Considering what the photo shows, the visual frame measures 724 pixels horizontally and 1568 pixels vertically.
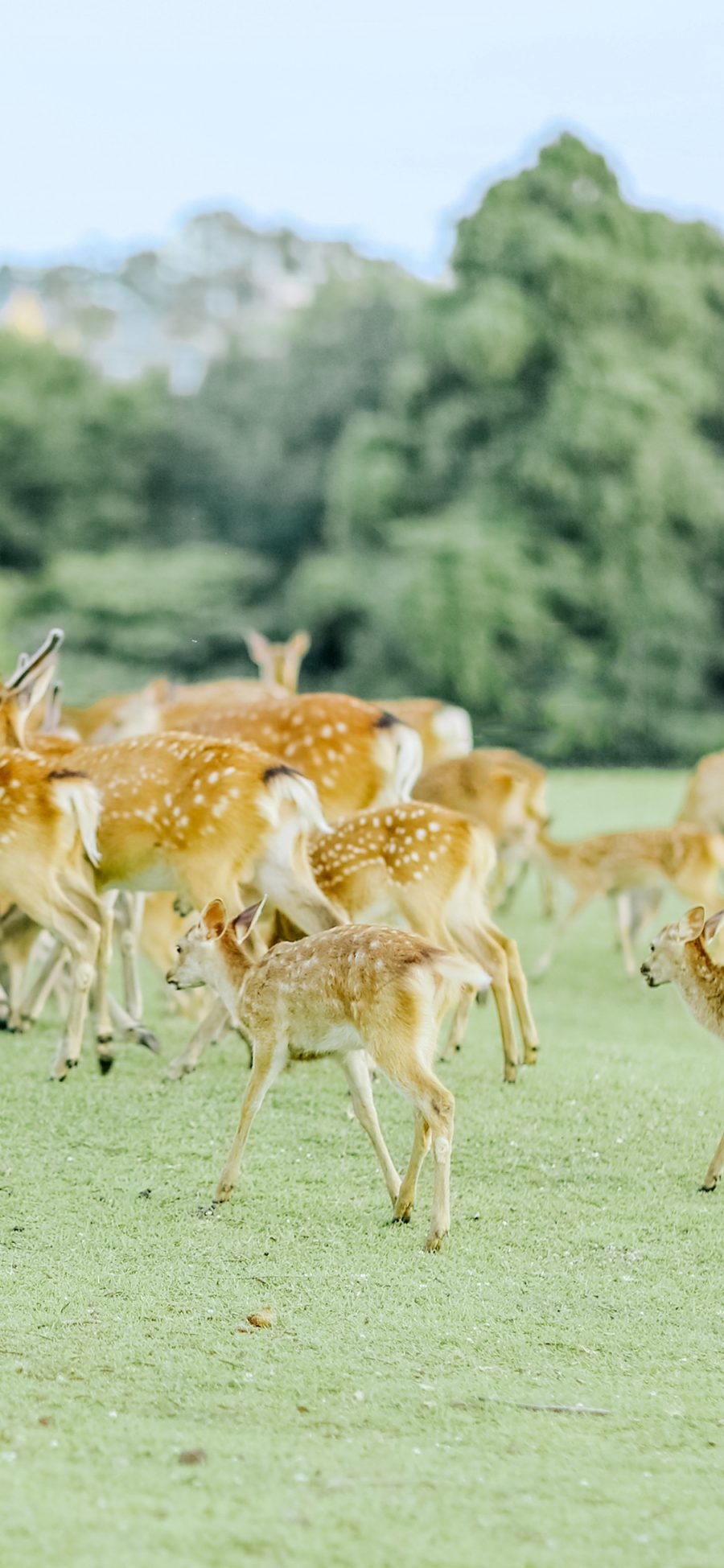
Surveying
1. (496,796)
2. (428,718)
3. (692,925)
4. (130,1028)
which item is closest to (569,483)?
(428,718)

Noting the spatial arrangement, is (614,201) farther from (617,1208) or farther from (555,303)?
(617,1208)

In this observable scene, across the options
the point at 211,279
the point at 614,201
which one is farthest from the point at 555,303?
the point at 211,279

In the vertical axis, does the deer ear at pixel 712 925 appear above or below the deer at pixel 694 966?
above

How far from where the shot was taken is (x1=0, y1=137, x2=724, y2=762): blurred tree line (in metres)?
23.9

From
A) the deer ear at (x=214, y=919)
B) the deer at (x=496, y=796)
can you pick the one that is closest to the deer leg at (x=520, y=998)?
the deer ear at (x=214, y=919)

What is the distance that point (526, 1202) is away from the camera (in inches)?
186

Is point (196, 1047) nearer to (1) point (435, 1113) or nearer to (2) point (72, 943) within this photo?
(2) point (72, 943)

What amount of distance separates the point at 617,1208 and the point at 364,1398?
58.9 inches

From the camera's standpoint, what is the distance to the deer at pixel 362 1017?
427cm

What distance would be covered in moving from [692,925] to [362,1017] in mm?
1344

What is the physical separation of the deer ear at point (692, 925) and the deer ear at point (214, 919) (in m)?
1.31

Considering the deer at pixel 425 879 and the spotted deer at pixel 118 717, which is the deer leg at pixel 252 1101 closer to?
the deer at pixel 425 879

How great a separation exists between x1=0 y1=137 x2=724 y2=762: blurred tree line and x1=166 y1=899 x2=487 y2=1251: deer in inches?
751

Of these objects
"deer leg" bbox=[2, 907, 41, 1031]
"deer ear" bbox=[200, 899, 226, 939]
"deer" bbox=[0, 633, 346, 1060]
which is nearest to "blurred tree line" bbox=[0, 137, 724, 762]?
"deer leg" bbox=[2, 907, 41, 1031]
